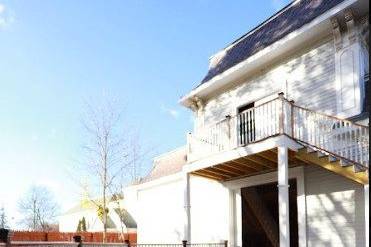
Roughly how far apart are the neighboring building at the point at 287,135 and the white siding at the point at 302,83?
0.08ft

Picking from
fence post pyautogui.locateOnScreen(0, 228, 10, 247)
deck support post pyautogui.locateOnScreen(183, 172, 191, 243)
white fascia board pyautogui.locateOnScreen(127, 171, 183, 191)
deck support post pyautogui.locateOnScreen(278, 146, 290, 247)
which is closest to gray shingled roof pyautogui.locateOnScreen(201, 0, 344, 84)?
deck support post pyautogui.locateOnScreen(278, 146, 290, 247)

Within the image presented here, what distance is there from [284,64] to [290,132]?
9.25 ft

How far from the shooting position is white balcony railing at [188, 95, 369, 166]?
10.5 m

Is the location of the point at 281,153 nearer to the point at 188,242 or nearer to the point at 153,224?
the point at 188,242

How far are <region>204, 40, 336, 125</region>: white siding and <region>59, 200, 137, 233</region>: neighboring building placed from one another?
19895 millimetres

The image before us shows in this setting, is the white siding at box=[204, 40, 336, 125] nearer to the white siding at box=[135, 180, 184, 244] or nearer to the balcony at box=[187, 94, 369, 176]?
the balcony at box=[187, 94, 369, 176]

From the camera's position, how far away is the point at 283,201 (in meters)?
10.8

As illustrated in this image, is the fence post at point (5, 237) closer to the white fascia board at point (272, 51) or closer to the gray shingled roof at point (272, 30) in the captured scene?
the white fascia board at point (272, 51)

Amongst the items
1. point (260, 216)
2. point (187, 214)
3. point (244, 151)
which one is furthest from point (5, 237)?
point (260, 216)

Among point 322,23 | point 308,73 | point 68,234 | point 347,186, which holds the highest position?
point 322,23

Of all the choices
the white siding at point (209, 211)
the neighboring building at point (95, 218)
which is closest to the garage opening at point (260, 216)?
the white siding at point (209, 211)

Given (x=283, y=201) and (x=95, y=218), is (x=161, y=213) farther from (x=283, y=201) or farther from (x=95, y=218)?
(x=95, y=218)

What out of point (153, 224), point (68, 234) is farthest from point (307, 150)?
point (68, 234)

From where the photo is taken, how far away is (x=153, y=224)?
21.4 m
